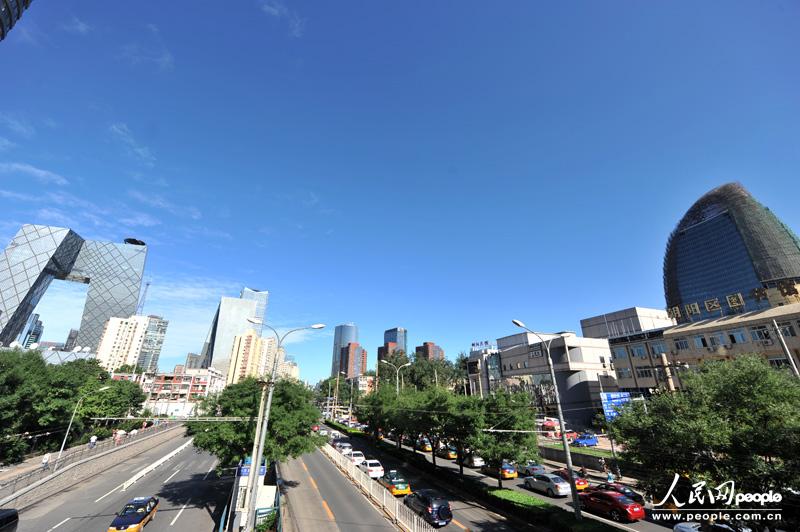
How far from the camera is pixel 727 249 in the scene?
13875 cm

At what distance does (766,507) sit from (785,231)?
186485 millimetres

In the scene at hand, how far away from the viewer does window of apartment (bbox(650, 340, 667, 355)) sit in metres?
55.8

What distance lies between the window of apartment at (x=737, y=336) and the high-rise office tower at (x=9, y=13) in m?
156

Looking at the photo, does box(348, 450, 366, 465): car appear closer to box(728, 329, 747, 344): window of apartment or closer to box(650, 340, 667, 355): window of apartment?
box(728, 329, 747, 344): window of apartment

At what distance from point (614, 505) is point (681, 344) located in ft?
135

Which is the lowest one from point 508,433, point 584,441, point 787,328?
point 584,441

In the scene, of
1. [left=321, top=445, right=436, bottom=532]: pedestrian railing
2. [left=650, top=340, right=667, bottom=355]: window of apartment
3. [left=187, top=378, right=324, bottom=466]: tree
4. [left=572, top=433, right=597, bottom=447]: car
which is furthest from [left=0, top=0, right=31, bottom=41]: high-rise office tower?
[left=650, top=340, right=667, bottom=355]: window of apartment

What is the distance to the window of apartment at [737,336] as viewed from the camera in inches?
1711

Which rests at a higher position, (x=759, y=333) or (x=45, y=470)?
(x=759, y=333)

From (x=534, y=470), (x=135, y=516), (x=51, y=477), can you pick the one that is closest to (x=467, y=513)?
Result: (x=534, y=470)

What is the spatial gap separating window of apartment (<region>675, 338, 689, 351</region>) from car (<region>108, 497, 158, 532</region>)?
64.3m

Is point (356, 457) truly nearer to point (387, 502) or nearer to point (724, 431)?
point (387, 502)

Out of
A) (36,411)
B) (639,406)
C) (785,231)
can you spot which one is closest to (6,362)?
(36,411)

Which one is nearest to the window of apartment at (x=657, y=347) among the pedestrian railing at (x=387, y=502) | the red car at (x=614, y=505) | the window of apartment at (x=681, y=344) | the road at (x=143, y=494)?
the window of apartment at (x=681, y=344)
